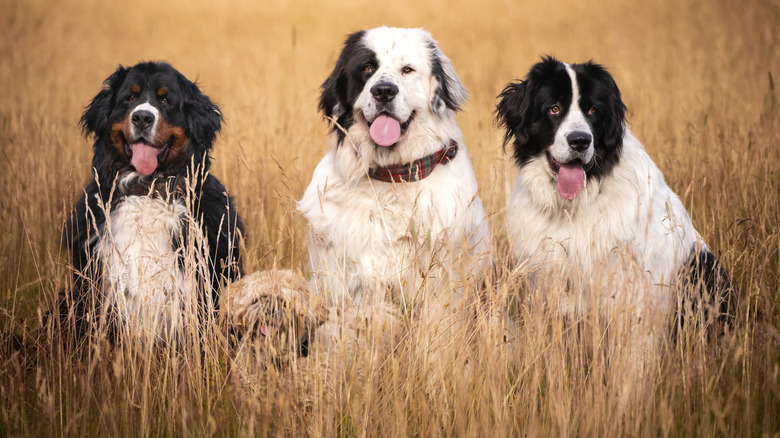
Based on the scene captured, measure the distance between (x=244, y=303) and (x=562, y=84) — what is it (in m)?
1.77

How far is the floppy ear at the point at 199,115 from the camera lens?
354cm

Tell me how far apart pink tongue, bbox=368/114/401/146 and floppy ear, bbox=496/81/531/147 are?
0.58 meters

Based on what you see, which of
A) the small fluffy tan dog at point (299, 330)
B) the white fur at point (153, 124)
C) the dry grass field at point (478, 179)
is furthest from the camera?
the white fur at point (153, 124)

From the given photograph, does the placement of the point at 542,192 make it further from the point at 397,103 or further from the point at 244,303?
the point at 244,303

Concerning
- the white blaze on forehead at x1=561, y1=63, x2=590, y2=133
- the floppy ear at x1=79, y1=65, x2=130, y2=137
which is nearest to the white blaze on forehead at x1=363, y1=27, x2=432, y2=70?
the white blaze on forehead at x1=561, y1=63, x2=590, y2=133

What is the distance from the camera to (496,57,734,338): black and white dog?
313cm

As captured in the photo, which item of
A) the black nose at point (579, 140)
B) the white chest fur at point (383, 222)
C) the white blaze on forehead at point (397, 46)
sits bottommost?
the white chest fur at point (383, 222)

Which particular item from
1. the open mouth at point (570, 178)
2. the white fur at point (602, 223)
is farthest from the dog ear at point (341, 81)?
the open mouth at point (570, 178)

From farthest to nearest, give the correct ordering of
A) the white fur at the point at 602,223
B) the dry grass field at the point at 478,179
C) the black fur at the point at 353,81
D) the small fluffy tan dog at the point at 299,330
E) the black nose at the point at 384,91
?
1. the black fur at the point at 353,81
2. the black nose at the point at 384,91
3. the white fur at the point at 602,223
4. the small fluffy tan dog at the point at 299,330
5. the dry grass field at the point at 478,179

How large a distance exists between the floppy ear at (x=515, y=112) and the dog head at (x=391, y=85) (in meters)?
0.22

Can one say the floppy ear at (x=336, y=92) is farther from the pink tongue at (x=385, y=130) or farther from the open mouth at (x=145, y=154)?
the open mouth at (x=145, y=154)

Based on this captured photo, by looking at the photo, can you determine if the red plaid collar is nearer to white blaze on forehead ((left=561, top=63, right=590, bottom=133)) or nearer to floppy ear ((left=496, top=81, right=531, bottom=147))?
floppy ear ((left=496, top=81, right=531, bottom=147))

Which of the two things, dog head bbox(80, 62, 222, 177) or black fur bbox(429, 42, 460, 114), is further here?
black fur bbox(429, 42, 460, 114)

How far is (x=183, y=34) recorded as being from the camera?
12.3 m
